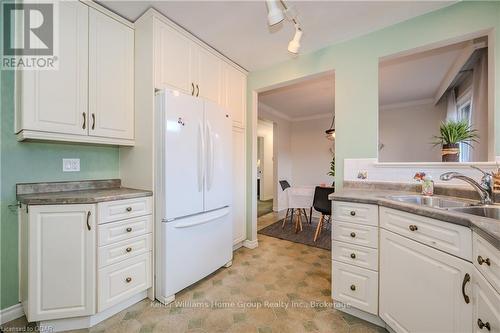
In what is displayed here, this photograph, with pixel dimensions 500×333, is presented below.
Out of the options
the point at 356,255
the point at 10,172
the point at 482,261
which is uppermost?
the point at 10,172

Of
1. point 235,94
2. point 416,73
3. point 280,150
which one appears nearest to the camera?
point 235,94

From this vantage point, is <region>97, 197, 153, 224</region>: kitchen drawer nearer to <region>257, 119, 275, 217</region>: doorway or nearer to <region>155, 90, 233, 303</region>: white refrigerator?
<region>155, 90, 233, 303</region>: white refrigerator

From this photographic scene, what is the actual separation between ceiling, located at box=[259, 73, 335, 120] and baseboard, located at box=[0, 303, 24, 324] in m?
3.59

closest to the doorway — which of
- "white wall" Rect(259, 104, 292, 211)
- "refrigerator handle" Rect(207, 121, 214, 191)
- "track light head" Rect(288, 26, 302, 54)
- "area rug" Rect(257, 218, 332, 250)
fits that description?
"white wall" Rect(259, 104, 292, 211)

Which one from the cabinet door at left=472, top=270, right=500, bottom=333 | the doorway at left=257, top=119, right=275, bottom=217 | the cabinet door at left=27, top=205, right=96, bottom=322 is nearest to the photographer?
the cabinet door at left=472, top=270, right=500, bottom=333

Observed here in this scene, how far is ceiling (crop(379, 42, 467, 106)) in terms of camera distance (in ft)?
8.22

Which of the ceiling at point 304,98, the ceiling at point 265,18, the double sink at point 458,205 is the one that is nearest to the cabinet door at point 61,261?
the ceiling at point 265,18

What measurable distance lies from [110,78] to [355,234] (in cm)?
237

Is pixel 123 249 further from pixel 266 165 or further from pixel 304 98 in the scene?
pixel 266 165

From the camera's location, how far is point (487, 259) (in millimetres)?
784

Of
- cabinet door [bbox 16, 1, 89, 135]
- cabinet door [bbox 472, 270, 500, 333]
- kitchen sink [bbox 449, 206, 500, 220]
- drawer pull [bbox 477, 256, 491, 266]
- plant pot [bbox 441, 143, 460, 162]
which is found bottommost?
cabinet door [bbox 472, 270, 500, 333]

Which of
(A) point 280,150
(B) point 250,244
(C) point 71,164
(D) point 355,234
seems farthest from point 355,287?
(A) point 280,150

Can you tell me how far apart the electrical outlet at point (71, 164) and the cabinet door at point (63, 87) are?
36cm

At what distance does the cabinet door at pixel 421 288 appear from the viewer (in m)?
0.93
